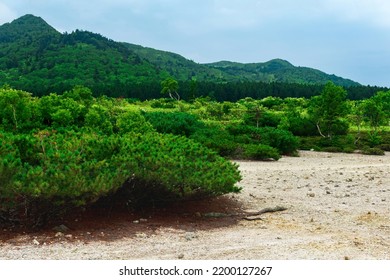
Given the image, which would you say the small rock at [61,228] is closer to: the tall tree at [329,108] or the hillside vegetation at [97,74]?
the tall tree at [329,108]

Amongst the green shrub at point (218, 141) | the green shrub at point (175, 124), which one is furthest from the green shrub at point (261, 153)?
the green shrub at point (175, 124)

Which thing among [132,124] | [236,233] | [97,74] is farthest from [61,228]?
[97,74]

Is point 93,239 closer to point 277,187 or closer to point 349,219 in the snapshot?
point 349,219

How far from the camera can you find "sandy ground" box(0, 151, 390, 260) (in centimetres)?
616

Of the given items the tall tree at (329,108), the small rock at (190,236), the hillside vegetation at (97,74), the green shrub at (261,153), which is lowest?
the small rock at (190,236)

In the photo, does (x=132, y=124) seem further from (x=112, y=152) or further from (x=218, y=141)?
(x=218, y=141)

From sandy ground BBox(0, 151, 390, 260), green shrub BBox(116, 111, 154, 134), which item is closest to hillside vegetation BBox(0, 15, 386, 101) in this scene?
green shrub BBox(116, 111, 154, 134)

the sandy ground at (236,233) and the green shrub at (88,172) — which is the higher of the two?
the green shrub at (88,172)

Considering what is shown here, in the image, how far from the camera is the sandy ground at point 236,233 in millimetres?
6164

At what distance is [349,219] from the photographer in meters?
8.24

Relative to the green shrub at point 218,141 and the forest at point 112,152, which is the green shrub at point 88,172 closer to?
the forest at point 112,152

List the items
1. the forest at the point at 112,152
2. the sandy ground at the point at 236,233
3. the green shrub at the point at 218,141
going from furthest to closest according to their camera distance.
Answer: the green shrub at the point at 218,141, the forest at the point at 112,152, the sandy ground at the point at 236,233

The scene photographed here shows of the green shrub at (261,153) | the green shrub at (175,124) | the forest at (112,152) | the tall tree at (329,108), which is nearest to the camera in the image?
the forest at (112,152)

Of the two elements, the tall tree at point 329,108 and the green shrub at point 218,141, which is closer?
the green shrub at point 218,141
